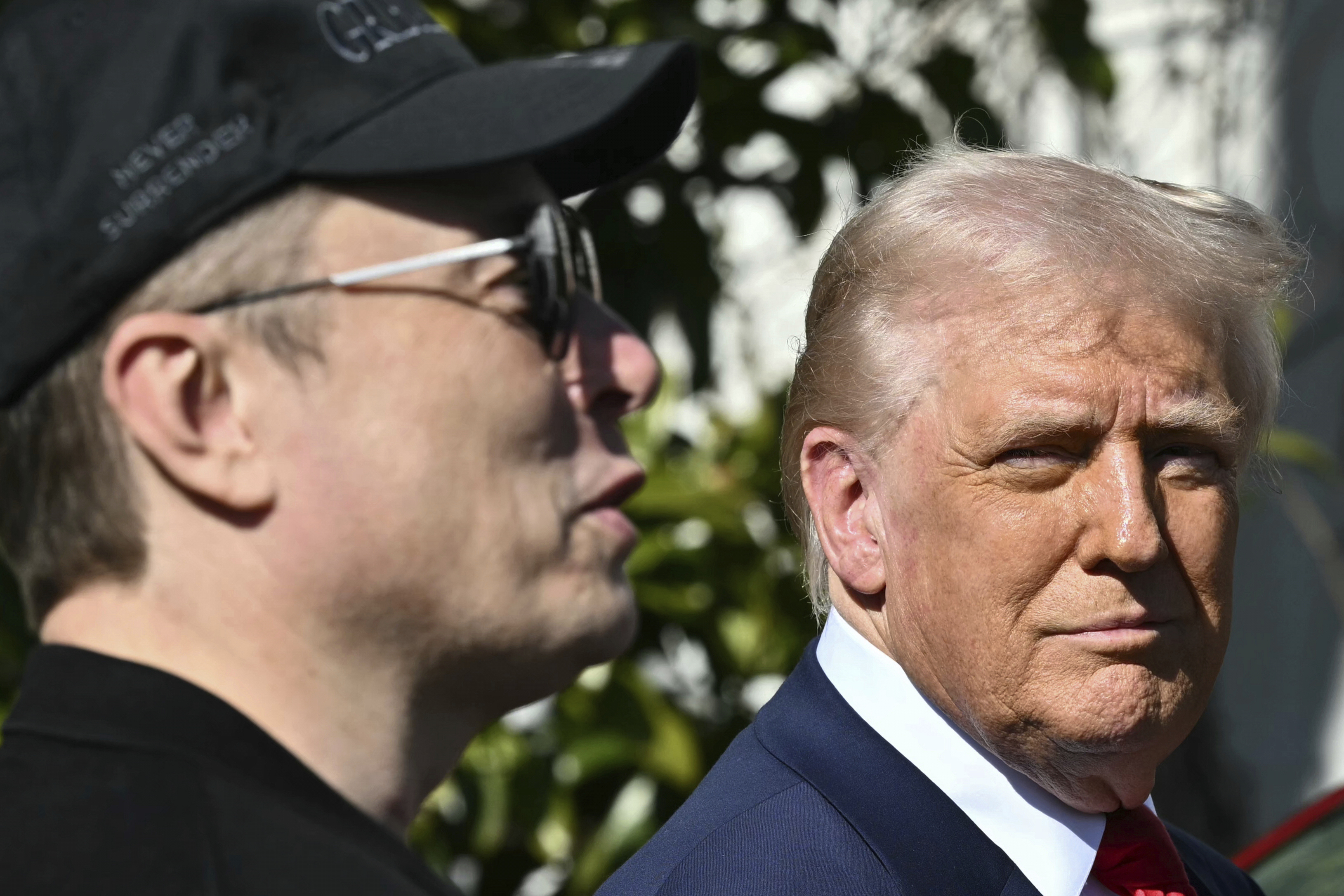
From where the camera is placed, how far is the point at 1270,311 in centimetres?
165

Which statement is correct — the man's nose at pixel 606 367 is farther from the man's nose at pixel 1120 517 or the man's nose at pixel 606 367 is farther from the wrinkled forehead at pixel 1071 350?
the man's nose at pixel 1120 517

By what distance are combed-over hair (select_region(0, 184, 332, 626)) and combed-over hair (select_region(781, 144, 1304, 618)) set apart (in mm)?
625

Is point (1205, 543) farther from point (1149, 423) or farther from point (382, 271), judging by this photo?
point (382, 271)

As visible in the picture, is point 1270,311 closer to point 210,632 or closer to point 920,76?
point 210,632

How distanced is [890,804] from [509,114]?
2.57ft

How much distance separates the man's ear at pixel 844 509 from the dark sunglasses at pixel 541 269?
0.36m

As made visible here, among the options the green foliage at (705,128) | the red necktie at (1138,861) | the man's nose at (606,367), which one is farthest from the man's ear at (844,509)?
the green foliage at (705,128)

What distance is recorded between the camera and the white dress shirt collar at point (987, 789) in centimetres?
151

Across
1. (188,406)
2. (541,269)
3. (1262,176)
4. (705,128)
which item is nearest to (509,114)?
(541,269)

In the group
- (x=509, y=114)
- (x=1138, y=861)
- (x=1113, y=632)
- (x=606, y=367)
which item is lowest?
(x=1138, y=861)

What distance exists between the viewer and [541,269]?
1.31m

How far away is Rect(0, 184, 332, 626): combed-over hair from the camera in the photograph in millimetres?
1169

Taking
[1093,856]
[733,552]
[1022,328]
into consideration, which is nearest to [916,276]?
[1022,328]

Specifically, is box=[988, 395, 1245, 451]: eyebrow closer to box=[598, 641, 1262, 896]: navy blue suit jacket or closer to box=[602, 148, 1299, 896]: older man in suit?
box=[602, 148, 1299, 896]: older man in suit
